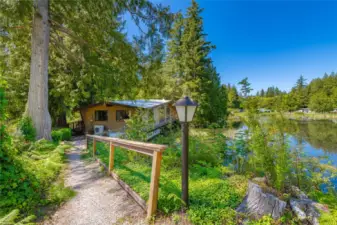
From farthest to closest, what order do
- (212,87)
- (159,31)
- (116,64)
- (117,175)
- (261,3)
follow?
1. (212,87)
2. (261,3)
3. (116,64)
4. (159,31)
5. (117,175)

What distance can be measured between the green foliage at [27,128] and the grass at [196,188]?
4485 millimetres

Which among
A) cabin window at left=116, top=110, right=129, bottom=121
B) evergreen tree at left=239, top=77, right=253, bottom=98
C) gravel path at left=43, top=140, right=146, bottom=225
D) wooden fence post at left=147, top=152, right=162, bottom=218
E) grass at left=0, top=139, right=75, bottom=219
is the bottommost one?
gravel path at left=43, top=140, right=146, bottom=225

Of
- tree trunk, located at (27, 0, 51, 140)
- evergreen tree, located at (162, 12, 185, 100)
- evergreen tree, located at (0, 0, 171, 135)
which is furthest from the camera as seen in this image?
evergreen tree, located at (162, 12, 185, 100)

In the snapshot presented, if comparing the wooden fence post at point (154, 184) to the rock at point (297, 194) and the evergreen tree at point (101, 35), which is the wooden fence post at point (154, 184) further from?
the evergreen tree at point (101, 35)

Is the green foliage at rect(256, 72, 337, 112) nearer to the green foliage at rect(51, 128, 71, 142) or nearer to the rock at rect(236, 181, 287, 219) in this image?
the rock at rect(236, 181, 287, 219)

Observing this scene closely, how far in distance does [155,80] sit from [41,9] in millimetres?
5613

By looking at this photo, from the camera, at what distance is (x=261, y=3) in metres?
10.2

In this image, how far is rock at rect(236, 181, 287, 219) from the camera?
7.54 ft

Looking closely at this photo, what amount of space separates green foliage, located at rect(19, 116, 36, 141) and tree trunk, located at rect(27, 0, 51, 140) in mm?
204

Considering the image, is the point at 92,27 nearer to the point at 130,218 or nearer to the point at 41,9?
the point at 41,9

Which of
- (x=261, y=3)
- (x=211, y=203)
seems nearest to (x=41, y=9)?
(x=211, y=203)

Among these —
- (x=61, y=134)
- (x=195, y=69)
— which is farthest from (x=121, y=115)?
(x=195, y=69)

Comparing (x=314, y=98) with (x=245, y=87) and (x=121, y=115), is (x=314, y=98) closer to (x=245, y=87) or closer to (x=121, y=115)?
(x=121, y=115)

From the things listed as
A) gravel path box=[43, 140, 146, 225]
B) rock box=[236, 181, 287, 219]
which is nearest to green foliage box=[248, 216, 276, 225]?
rock box=[236, 181, 287, 219]
